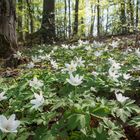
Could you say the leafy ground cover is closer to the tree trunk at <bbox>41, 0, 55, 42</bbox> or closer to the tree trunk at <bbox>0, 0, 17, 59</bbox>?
the tree trunk at <bbox>0, 0, 17, 59</bbox>

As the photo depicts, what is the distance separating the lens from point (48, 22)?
583 inches

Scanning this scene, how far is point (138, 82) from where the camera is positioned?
13.1 feet

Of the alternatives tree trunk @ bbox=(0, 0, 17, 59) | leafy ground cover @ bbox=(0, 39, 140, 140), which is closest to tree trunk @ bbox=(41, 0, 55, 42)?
tree trunk @ bbox=(0, 0, 17, 59)

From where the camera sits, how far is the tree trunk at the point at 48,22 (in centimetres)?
1446

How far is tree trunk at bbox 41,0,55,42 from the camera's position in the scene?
569 inches

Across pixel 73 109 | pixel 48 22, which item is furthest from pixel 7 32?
pixel 48 22

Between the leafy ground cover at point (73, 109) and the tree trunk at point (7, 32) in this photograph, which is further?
the tree trunk at point (7, 32)

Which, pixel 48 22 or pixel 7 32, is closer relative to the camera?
pixel 7 32

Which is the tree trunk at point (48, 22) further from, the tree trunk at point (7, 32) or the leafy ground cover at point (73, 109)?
the leafy ground cover at point (73, 109)

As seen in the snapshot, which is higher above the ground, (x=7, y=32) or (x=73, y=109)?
(x=7, y=32)

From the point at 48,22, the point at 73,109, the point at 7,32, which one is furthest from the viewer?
the point at 48,22

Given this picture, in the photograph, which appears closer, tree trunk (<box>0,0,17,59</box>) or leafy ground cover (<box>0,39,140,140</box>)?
leafy ground cover (<box>0,39,140,140</box>)

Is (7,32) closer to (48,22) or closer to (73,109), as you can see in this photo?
(73,109)

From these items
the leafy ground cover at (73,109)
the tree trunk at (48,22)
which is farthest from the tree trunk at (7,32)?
the tree trunk at (48,22)
